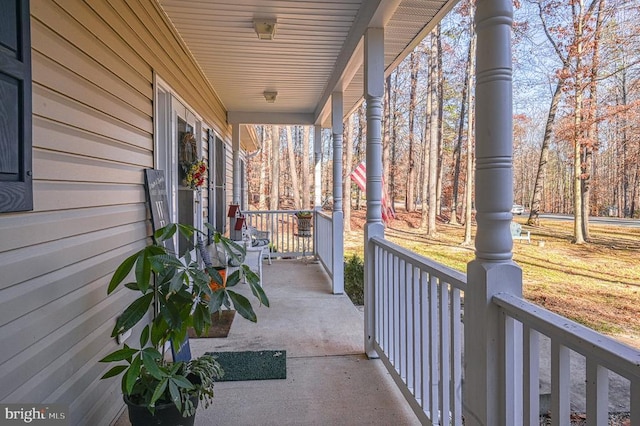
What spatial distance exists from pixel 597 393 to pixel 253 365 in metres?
2.31

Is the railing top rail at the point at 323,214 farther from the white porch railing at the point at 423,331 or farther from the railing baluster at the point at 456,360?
the railing baluster at the point at 456,360

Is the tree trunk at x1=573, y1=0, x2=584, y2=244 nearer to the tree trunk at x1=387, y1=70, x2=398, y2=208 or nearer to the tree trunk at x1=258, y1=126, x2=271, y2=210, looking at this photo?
the tree trunk at x1=387, y1=70, x2=398, y2=208

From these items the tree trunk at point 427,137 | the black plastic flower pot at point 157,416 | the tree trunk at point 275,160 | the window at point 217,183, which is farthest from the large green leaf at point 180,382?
the tree trunk at point 275,160

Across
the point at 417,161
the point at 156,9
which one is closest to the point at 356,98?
the point at 156,9

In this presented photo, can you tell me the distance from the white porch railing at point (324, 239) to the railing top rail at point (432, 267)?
2.85 meters

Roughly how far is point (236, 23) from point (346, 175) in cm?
1459

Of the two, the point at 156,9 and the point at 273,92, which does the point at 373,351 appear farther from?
the point at 273,92

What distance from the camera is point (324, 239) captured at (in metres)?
6.22

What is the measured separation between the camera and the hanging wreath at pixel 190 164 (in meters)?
3.81

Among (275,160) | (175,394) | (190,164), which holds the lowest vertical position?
(175,394)

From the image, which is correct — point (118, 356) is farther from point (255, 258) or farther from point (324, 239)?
point (324, 239)

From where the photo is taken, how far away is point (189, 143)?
12.7 ft

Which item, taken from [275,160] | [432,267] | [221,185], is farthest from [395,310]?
[275,160]

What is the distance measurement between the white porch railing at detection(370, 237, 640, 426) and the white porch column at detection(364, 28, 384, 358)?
0.10 m
